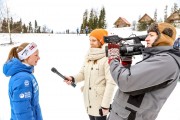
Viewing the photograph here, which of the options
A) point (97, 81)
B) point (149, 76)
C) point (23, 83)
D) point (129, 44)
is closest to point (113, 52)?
point (129, 44)

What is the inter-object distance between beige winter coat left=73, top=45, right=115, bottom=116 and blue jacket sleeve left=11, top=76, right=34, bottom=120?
89 cm

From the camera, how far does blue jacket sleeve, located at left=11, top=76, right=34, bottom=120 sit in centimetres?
230

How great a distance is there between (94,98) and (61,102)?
11.1 feet

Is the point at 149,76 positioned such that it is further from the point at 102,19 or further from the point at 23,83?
the point at 102,19

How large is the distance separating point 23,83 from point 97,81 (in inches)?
37.9

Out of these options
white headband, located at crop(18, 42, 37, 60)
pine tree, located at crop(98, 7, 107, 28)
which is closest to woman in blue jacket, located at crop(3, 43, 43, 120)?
white headband, located at crop(18, 42, 37, 60)

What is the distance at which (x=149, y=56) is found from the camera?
1.90 metres

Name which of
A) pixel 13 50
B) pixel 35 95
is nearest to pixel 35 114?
pixel 35 95

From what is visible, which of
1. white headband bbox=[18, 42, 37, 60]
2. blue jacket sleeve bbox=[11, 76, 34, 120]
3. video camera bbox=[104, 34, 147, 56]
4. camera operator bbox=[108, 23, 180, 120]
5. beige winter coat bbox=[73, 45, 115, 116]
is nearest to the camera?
camera operator bbox=[108, 23, 180, 120]

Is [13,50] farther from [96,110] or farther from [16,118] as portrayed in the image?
[96,110]

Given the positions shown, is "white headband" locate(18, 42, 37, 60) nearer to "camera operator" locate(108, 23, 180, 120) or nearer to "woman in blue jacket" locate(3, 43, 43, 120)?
"woman in blue jacket" locate(3, 43, 43, 120)

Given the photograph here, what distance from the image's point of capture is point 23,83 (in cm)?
233

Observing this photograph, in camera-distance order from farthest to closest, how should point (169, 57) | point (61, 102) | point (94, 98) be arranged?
1. point (61, 102)
2. point (94, 98)
3. point (169, 57)

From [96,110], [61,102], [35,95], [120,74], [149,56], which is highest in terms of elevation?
[149,56]
